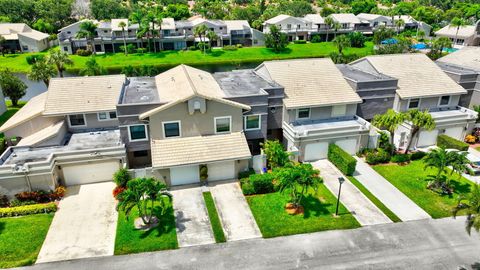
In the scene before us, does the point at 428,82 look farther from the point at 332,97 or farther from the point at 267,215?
the point at 267,215

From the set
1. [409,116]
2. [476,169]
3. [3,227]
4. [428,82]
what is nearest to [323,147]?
[409,116]

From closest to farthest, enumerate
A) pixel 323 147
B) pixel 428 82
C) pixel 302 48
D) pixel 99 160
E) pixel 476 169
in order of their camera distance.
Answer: pixel 99 160 → pixel 476 169 → pixel 323 147 → pixel 428 82 → pixel 302 48

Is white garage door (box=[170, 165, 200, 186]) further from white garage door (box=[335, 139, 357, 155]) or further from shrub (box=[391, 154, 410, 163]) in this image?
shrub (box=[391, 154, 410, 163])

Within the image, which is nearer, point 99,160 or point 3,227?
point 3,227

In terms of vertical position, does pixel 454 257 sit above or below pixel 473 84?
below

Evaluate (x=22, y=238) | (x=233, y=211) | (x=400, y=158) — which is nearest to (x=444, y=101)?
(x=400, y=158)
